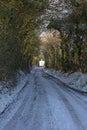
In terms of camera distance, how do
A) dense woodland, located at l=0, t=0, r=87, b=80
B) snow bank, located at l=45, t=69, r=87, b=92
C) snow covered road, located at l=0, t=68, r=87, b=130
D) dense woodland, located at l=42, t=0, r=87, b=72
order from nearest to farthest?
1. snow covered road, located at l=0, t=68, r=87, b=130
2. dense woodland, located at l=0, t=0, r=87, b=80
3. snow bank, located at l=45, t=69, r=87, b=92
4. dense woodland, located at l=42, t=0, r=87, b=72

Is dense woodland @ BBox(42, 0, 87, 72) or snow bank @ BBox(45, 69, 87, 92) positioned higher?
dense woodland @ BBox(42, 0, 87, 72)

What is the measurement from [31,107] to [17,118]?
10.9ft

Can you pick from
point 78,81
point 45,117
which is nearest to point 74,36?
point 78,81

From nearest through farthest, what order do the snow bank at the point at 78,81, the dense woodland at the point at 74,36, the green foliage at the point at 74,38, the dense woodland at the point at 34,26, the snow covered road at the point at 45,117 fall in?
the snow covered road at the point at 45,117
the dense woodland at the point at 34,26
the snow bank at the point at 78,81
the dense woodland at the point at 74,36
the green foliage at the point at 74,38

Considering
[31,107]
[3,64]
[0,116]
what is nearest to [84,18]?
[3,64]

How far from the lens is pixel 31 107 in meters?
16.6

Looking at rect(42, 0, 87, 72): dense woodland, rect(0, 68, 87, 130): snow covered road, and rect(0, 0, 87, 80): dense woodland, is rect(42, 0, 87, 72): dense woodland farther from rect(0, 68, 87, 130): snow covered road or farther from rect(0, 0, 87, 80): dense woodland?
rect(0, 68, 87, 130): snow covered road

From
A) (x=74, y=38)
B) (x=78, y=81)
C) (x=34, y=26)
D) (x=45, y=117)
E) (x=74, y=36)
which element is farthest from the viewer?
(x=74, y=38)

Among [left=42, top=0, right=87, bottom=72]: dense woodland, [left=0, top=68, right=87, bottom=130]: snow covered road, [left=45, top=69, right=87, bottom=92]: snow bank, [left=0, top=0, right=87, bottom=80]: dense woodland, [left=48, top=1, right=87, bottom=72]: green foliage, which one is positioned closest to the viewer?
[left=0, top=68, right=87, bottom=130]: snow covered road

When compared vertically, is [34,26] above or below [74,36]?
above

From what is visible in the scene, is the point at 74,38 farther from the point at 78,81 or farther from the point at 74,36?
the point at 78,81

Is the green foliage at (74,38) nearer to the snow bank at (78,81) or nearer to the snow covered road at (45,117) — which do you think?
the snow bank at (78,81)

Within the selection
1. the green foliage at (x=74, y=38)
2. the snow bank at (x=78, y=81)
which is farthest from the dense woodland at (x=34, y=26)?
the snow bank at (x=78, y=81)

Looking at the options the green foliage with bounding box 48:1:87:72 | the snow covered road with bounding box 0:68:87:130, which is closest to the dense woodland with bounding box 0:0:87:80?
the green foliage with bounding box 48:1:87:72
